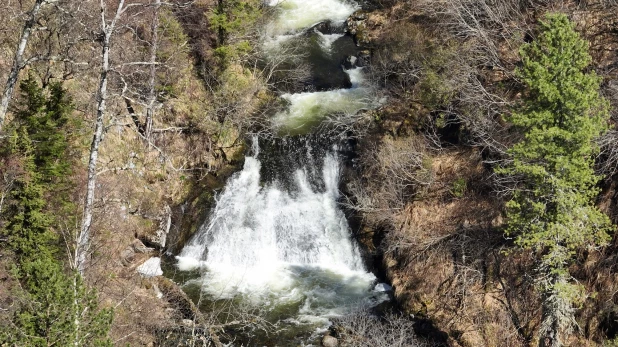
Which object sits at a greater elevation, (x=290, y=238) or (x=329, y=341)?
(x=290, y=238)

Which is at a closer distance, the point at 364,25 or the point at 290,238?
the point at 290,238

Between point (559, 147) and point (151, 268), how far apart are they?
15.9m

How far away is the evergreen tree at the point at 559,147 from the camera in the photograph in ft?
48.4

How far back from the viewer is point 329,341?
1934cm

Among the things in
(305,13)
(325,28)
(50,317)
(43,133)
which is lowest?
(325,28)

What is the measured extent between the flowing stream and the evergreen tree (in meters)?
7.68

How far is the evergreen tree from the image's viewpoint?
14742 millimetres

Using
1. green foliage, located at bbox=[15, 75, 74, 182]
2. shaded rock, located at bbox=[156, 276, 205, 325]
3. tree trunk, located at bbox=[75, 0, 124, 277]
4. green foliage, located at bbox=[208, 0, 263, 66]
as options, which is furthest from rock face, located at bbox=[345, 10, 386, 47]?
tree trunk, located at bbox=[75, 0, 124, 277]

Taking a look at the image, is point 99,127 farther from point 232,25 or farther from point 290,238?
point 232,25

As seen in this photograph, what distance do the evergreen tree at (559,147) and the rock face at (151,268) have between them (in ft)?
45.3

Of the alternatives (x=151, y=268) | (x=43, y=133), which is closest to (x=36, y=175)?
(x=43, y=133)

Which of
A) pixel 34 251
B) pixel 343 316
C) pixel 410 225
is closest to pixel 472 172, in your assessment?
pixel 410 225

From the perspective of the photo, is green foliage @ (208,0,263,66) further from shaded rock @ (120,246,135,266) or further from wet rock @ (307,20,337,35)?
shaded rock @ (120,246,135,266)

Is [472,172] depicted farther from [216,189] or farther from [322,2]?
[322,2]
